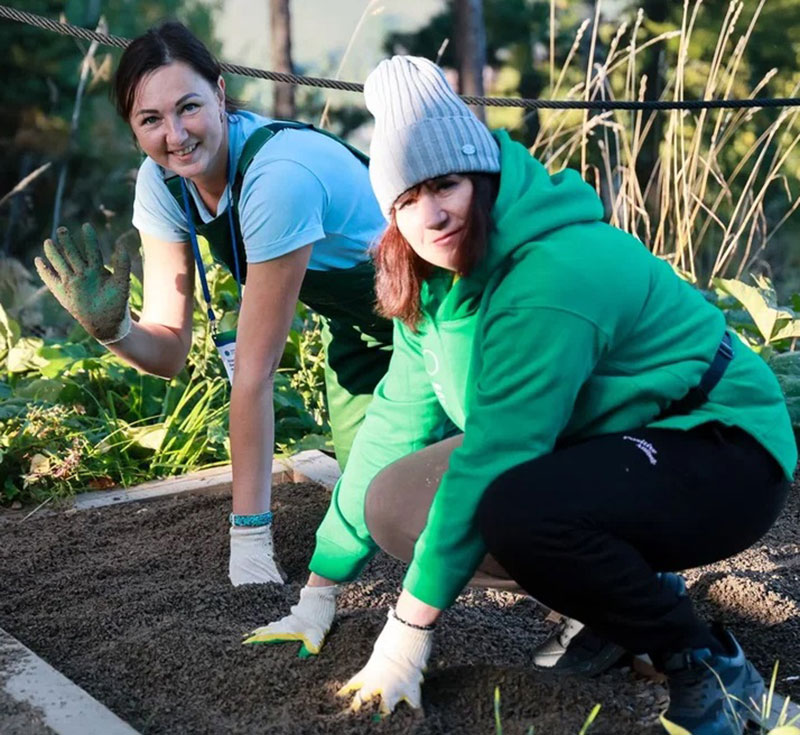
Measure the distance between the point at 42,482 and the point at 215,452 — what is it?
580 mm

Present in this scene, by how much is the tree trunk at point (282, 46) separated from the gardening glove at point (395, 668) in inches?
319

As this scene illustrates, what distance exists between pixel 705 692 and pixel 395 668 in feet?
1.59

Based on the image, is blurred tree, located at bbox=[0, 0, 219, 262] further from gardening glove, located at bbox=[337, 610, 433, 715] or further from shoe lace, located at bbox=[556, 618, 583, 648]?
gardening glove, located at bbox=[337, 610, 433, 715]

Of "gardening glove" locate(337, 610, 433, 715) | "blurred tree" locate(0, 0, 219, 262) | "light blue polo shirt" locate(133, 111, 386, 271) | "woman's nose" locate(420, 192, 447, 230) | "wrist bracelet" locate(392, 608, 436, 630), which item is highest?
"woman's nose" locate(420, 192, 447, 230)

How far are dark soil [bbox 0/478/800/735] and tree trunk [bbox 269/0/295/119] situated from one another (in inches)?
268

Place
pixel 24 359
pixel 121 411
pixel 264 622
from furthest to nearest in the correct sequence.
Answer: pixel 24 359, pixel 121 411, pixel 264 622

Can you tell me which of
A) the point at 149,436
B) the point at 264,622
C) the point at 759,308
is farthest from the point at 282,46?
the point at 264,622

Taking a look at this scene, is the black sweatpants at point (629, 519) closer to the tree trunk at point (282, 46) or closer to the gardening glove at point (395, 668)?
the gardening glove at point (395, 668)

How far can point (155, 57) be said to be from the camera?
265 centimetres

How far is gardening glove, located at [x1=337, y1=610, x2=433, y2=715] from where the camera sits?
6.34 feet

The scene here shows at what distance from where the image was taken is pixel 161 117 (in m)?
2.68

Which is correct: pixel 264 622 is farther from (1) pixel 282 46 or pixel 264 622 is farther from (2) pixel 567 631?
(1) pixel 282 46

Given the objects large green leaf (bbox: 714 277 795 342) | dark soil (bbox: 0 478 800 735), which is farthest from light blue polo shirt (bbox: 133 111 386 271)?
large green leaf (bbox: 714 277 795 342)

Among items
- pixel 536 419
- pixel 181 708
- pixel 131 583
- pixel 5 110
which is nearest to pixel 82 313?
pixel 131 583
